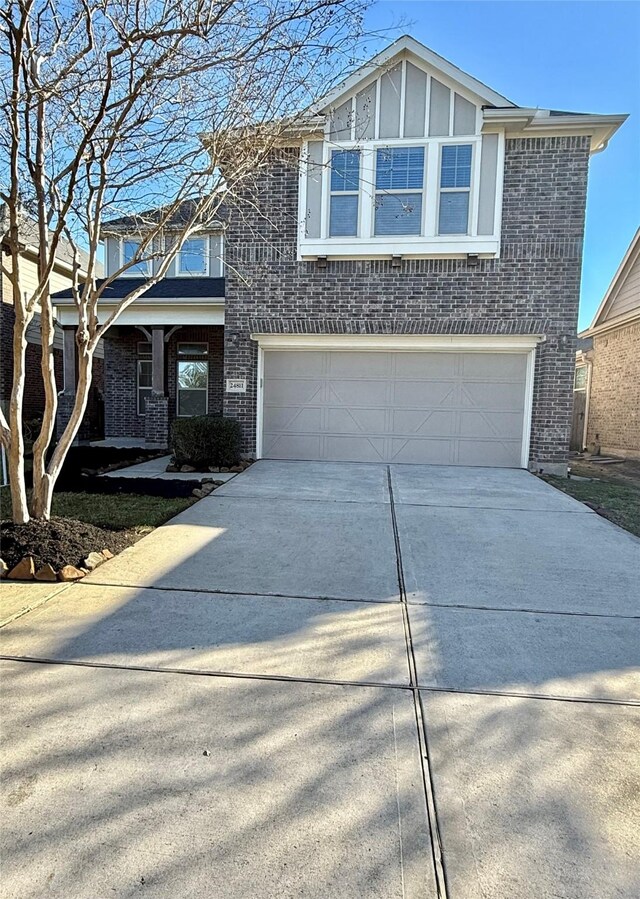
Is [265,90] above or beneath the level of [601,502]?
above

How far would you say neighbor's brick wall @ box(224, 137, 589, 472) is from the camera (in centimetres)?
930

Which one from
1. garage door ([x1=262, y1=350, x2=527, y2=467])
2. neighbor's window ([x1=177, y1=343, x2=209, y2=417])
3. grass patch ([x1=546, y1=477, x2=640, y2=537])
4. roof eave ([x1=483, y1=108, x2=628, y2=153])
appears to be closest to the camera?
→ grass patch ([x1=546, y1=477, x2=640, y2=537])

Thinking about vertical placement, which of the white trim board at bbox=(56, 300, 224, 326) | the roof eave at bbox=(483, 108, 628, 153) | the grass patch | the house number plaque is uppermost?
the roof eave at bbox=(483, 108, 628, 153)

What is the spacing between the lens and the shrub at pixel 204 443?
9.38 m

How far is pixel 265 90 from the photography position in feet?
17.9

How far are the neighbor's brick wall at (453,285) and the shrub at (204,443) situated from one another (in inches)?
33.9

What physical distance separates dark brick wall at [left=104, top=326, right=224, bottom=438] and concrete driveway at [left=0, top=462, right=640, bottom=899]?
9855mm

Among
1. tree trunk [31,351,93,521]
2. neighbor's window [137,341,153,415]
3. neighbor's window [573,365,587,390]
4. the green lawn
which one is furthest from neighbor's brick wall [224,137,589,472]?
neighbor's window [573,365,587,390]

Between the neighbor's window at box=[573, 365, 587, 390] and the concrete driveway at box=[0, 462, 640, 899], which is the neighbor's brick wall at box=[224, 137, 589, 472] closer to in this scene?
the concrete driveway at box=[0, 462, 640, 899]

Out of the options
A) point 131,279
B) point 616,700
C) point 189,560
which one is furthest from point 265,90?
point 131,279

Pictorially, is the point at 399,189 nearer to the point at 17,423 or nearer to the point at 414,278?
the point at 414,278

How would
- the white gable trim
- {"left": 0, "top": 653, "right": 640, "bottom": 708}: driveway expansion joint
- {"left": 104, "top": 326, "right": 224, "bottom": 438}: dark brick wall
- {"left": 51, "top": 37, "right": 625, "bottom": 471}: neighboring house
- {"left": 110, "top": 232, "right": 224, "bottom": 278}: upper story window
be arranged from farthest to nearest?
{"left": 104, "top": 326, "right": 224, "bottom": 438}: dark brick wall < {"left": 110, "top": 232, "right": 224, "bottom": 278}: upper story window < {"left": 51, "top": 37, "right": 625, "bottom": 471}: neighboring house < the white gable trim < {"left": 0, "top": 653, "right": 640, "bottom": 708}: driveway expansion joint

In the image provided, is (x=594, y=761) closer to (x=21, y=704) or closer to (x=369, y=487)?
(x=21, y=704)

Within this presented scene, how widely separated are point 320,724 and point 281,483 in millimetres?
5829
